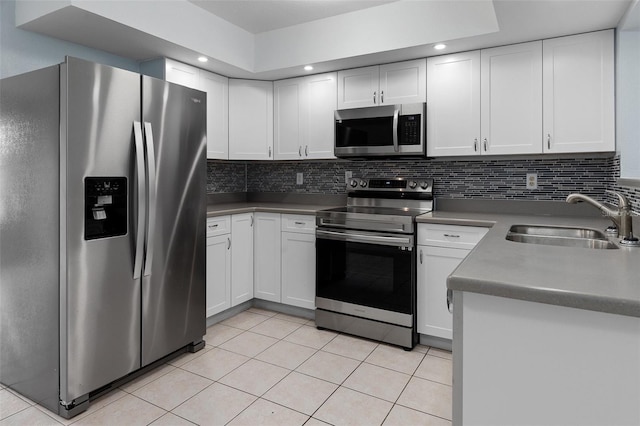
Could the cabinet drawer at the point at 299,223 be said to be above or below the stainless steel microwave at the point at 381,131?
below

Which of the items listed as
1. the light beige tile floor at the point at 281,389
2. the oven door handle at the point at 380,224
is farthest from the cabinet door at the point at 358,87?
the light beige tile floor at the point at 281,389

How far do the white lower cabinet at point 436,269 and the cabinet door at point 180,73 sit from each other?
83.6 inches

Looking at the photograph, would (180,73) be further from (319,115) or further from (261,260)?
(261,260)

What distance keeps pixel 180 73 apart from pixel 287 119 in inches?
38.7

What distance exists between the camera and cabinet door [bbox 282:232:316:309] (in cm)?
332

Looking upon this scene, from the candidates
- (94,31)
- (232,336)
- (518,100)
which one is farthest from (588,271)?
(94,31)

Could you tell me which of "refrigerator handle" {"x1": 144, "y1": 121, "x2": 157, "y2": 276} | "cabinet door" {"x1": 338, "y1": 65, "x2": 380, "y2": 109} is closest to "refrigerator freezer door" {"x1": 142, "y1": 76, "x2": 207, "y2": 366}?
"refrigerator handle" {"x1": 144, "y1": 121, "x2": 157, "y2": 276}

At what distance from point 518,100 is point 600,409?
86.9 inches

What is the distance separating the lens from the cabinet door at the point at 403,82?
3051 millimetres

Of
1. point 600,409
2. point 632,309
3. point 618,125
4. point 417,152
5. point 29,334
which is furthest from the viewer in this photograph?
point 417,152

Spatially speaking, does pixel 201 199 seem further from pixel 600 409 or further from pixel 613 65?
pixel 613 65

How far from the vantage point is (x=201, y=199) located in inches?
106

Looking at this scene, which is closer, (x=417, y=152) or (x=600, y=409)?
(x=600, y=409)

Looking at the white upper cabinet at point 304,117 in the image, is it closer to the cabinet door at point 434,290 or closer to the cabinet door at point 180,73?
the cabinet door at point 180,73
